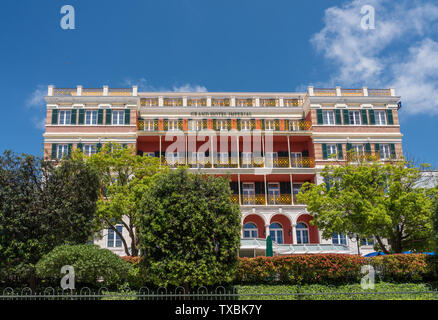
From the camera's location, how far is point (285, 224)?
3000cm

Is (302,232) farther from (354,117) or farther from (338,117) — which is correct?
(354,117)

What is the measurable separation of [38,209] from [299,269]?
1014cm

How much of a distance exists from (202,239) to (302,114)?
21.6m

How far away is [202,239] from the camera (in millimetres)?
13422

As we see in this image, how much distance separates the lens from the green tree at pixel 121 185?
2023cm

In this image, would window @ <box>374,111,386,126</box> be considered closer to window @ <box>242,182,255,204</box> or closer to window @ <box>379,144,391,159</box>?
window @ <box>379,144,391,159</box>

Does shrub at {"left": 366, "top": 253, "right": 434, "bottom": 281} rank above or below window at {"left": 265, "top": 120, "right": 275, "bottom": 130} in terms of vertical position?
below

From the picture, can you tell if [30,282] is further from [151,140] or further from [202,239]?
[151,140]

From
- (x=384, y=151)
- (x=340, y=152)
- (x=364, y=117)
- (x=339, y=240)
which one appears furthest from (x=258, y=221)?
(x=364, y=117)

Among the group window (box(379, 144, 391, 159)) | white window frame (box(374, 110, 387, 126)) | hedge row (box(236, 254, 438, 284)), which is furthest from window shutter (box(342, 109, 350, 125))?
hedge row (box(236, 254, 438, 284))

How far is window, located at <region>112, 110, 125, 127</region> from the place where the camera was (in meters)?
30.0

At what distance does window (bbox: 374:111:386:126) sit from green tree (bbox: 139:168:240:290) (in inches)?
824

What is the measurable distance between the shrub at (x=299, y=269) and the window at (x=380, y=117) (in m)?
18.1
